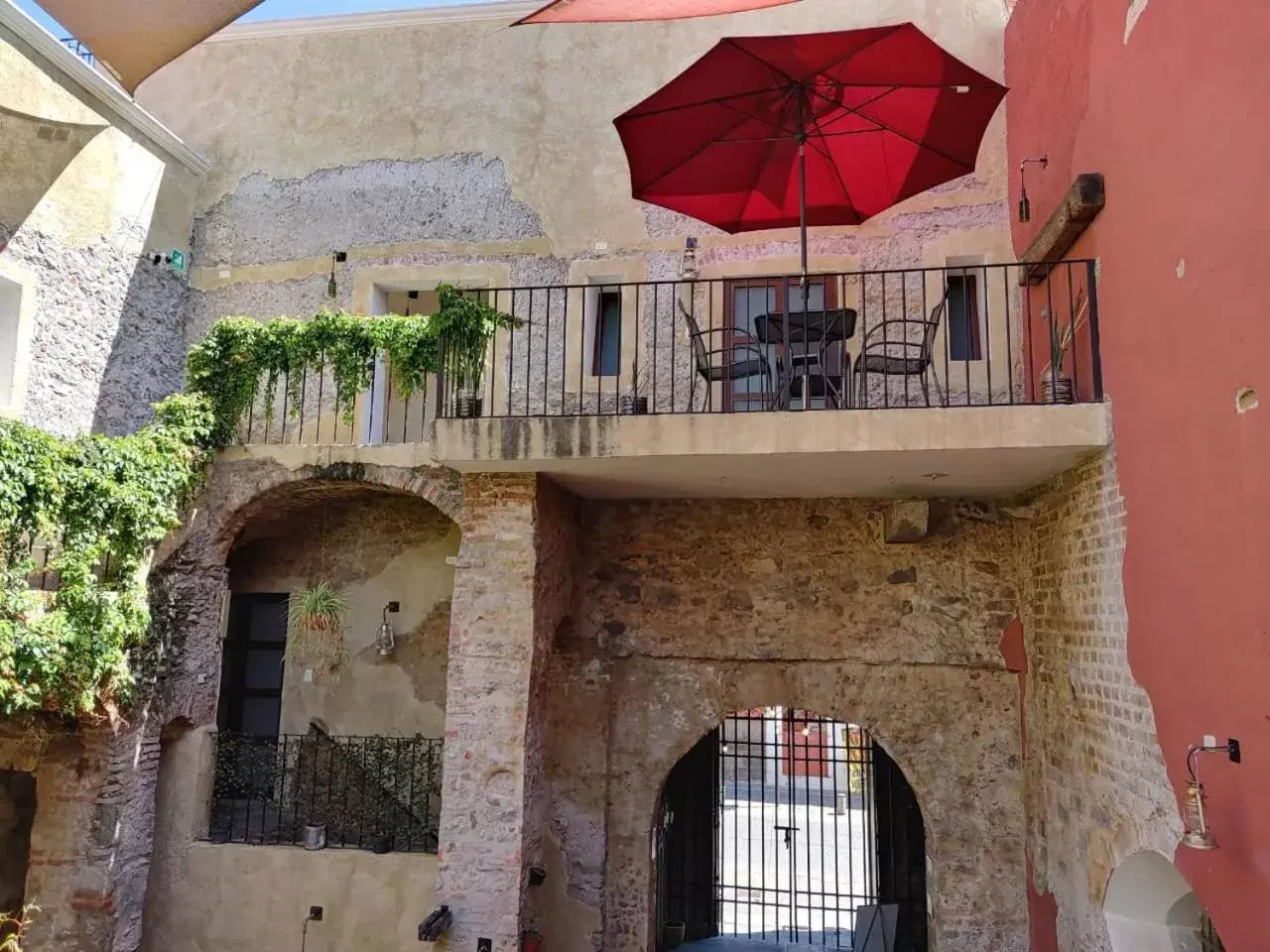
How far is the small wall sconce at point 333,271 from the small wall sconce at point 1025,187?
5.99 m

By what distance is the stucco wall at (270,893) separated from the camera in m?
6.83

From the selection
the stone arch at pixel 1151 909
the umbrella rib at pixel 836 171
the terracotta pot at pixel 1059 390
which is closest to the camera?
the stone arch at pixel 1151 909

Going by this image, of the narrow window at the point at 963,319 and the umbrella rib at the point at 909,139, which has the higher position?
the umbrella rib at the point at 909,139

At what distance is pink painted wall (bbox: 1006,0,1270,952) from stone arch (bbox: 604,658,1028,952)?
7.55ft

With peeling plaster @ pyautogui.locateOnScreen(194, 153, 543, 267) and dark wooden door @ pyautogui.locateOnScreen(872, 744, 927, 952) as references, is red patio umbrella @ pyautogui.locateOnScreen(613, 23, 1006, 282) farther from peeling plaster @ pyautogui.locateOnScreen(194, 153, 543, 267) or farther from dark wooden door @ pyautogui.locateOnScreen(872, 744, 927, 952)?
dark wooden door @ pyautogui.locateOnScreen(872, 744, 927, 952)

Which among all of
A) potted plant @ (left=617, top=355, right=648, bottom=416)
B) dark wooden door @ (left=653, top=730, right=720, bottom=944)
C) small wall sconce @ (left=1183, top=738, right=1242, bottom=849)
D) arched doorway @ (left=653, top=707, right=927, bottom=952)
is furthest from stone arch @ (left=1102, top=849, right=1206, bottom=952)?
dark wooden door @ (left=653, top=730, right=720, bottom=944)

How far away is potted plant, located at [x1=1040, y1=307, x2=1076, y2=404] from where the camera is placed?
5.52 metres

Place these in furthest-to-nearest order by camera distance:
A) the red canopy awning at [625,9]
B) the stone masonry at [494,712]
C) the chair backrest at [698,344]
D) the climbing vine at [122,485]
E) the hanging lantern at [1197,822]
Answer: the chair backrest at [698,344]
the stone masonry at [494,712]
the climbing vine at [122,485]
the red canopy awning at [625,9]
the hanging lantern at [1197,822]

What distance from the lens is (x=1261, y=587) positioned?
12.0ft

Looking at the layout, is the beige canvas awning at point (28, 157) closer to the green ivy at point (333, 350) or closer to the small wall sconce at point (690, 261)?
the green ivy at point (333, 350)

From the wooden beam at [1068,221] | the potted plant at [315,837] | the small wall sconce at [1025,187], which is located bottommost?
the potted plant at [315,837]

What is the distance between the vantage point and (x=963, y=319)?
761 centimetres

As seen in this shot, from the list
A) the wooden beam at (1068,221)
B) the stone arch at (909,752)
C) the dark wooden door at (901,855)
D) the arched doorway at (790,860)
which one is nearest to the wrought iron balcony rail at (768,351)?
the wooden beam at (1068,221)

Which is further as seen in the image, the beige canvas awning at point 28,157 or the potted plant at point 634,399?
the beige canvas awning at point 28,157
